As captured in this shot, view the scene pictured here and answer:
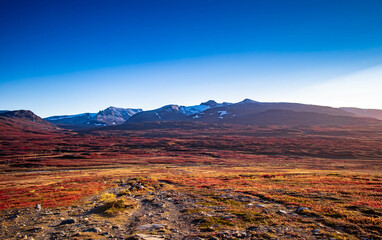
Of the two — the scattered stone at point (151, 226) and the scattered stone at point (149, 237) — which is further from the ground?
the scattered stone at point (149, 237)

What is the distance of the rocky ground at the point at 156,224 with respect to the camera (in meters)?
12.0

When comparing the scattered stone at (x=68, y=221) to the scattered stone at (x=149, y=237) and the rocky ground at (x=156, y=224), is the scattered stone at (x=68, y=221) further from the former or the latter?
the scattered stone at (x=149, y=237)

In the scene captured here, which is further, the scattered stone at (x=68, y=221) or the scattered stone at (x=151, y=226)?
the scattered stone at (x=68, y=221)

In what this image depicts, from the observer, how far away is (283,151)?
97938mm

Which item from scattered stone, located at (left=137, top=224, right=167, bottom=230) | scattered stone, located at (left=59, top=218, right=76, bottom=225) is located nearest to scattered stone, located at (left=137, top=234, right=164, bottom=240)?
scattered stone, located at (left=137, top=224, right=167, bottom=230)

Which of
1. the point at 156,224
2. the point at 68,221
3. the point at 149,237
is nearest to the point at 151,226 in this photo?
the point at 156,224

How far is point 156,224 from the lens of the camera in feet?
46.6

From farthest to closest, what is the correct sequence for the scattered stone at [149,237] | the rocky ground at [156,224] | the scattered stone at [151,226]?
the scattered stone at [151,226] → the rocky ground at [156,224] → the scattered stone at [149,237]

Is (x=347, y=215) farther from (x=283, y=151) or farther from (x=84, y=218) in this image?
(x=283, y=151)

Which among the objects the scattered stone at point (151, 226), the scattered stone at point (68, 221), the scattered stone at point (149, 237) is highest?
the scattered stone at point (149, 237)

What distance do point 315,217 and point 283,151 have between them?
90.8 metres

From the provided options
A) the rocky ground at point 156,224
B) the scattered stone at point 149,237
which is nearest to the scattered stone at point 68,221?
the rocky ground at point 156,224

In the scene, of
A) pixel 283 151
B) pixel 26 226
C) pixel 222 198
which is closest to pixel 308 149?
pixel 283 151

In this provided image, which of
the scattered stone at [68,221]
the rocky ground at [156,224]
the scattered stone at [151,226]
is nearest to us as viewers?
the rocky ground at [156,224]
